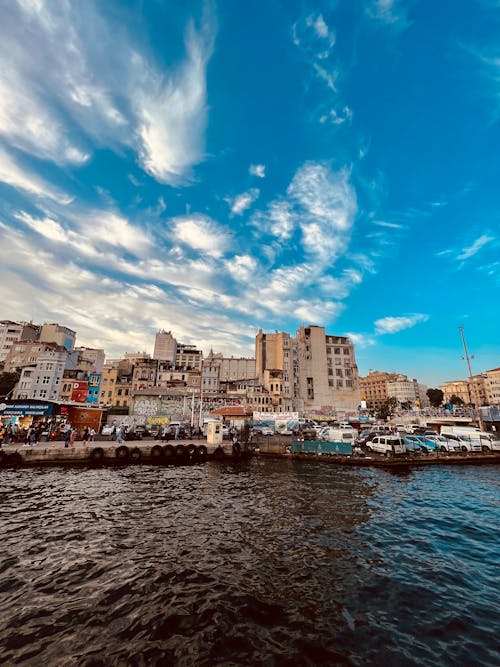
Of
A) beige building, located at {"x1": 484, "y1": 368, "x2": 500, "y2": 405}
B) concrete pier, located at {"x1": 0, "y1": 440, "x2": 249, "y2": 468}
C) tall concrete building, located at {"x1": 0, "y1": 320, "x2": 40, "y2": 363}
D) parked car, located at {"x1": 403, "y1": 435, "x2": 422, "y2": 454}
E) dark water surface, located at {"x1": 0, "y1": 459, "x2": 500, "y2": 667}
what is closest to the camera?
dark water surface, located at {"x1": 0, "y1": 459, "x2": 500, "y2": 667}

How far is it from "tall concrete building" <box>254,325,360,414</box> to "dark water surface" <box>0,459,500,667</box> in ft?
252

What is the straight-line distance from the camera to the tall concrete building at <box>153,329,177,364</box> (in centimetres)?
12925

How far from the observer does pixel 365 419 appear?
266ft

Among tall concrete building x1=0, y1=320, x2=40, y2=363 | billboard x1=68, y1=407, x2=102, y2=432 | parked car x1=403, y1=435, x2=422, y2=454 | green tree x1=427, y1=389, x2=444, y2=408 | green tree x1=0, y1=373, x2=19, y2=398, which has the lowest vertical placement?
parked car x1=403, y1=435, x2=422, y2=454

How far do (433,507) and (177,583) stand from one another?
16.8m

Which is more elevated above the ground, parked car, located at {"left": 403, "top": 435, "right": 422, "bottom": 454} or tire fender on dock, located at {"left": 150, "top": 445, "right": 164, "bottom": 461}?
parked car, located at {"left": 403, "top": 435, "right": 422, "bottom": 454}

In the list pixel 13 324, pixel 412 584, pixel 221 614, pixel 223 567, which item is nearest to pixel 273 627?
pixel 221 614

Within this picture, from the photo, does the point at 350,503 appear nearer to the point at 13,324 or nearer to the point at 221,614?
the point at 221,614

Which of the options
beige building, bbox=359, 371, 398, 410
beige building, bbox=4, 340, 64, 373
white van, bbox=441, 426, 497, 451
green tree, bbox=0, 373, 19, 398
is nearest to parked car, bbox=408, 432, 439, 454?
white van, bbox=441, 426, 497, 451

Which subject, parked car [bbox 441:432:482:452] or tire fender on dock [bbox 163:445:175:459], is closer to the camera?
tire fender on dock [bbox 163:445:175:459]

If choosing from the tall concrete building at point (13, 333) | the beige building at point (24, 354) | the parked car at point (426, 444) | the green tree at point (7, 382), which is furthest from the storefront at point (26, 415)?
the tall concrete building at point (13, 333)

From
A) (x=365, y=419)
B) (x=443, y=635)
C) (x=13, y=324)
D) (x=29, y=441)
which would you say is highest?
(x=13, y=324)

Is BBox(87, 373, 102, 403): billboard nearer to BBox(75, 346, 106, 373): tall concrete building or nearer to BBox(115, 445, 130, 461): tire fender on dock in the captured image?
BBox(75, 346, 106, 373): tall concrete building

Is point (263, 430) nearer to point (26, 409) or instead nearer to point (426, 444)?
point (426, 444)
